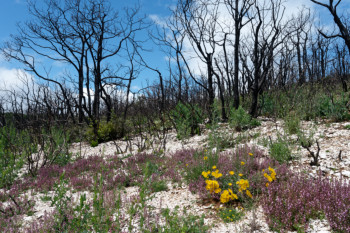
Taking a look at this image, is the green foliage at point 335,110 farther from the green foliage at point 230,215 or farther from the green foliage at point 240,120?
the green foliage at point 230,215

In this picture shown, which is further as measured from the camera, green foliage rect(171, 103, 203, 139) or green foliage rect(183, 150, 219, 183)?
green foliage rect(171, 103, 203, 139)

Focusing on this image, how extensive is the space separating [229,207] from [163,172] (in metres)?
2.22

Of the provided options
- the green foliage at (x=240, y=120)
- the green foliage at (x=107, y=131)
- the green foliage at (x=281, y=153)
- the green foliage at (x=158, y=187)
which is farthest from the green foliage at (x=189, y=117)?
the green foliage at (x=158, y=187)

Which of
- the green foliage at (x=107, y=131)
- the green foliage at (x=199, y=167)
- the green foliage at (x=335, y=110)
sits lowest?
the green foliage at (x=199, y=167)

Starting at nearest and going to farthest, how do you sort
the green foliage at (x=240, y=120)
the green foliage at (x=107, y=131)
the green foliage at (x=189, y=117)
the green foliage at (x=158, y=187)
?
1. the green foliage at (x=158, y=187)
2. the green foliage at (x=240, y=120)
3. the green foliage at (x=189, y=117)
4. the green foliage at (x=107, y=131)

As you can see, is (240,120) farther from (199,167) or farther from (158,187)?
(158,187)

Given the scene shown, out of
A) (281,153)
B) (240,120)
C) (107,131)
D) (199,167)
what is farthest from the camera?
(107,131)

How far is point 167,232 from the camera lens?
2.69m

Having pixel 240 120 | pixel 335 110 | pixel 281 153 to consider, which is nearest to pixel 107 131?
pixel 240 120

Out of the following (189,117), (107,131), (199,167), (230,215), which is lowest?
(230,215)

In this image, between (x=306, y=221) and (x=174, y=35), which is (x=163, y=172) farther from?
(x=174, y=35)

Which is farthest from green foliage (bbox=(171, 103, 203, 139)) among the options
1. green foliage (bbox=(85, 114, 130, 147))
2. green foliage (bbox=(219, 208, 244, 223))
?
green foliage (bbox=(219, 208, 244, 223))

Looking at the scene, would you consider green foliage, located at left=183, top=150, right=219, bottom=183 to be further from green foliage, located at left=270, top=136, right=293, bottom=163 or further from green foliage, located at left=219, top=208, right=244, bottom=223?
green foliage, located at left=270, top=136, right=293, bottom=163

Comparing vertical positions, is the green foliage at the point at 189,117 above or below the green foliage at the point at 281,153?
above
